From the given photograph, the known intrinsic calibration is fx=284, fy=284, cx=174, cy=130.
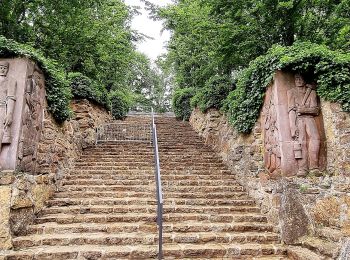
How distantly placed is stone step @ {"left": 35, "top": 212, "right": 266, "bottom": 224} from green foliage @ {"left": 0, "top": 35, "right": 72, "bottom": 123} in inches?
80.4

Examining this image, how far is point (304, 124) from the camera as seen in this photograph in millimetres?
4531

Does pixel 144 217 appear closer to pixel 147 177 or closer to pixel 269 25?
pixel 147 177

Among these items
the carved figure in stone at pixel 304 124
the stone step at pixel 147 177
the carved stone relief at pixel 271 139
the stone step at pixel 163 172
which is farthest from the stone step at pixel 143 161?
the carved figure in stone at pixel 304 124

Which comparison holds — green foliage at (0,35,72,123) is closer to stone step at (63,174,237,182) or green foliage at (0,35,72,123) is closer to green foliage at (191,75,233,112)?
stone step at (63,174,237,182)

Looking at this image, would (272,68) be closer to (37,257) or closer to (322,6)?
(322,6)

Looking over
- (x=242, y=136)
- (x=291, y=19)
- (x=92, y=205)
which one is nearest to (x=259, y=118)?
(x=242, y=136)

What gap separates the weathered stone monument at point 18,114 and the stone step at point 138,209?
857mm

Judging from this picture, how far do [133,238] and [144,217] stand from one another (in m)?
0.60

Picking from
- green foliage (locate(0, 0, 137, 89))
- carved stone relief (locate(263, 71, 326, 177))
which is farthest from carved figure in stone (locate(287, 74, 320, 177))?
green foliage (locate(0, 0, 137, 89))

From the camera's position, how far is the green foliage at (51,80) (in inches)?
180

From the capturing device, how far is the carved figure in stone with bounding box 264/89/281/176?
465 cm

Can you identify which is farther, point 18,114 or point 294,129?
point 294,129

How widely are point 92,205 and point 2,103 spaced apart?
2.23 meters

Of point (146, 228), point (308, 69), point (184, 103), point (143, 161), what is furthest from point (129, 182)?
point (184, 103)
